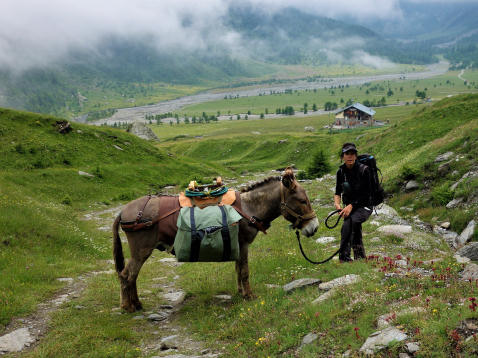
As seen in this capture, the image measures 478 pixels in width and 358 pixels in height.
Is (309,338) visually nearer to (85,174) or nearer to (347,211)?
(347,211)

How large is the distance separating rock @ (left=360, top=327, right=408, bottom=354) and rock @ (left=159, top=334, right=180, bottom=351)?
14.0 ft

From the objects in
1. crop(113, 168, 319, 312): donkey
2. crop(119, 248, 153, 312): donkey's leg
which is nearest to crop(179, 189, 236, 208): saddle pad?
crop(113, 168, 319, 312): donkey

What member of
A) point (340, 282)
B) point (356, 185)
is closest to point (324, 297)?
point (340, 282)

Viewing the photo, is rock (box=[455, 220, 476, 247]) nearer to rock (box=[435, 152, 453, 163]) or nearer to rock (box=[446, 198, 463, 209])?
rock (box=[446, 198, 463, 209])

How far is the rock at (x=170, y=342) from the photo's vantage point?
7694 millimetres

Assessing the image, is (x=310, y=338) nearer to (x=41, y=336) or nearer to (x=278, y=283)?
(x=278, y=283)

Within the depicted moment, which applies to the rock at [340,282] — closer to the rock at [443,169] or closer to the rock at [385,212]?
the rock at [385,212]

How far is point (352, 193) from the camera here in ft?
32.4

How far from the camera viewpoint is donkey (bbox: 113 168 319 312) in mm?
9602

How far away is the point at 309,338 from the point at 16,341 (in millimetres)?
A: 6885

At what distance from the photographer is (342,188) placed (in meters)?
10.0

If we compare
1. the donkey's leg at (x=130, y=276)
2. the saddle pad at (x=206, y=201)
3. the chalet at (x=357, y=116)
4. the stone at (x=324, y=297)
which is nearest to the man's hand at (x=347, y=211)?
the stone at (x=324, y=297)

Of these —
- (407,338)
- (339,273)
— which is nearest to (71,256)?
(339,273)

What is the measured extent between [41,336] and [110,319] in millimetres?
1611
